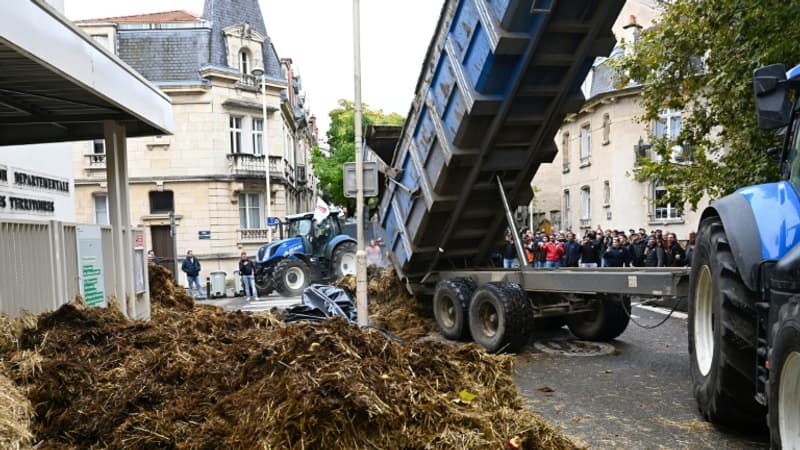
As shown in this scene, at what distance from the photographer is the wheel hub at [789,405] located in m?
3.03

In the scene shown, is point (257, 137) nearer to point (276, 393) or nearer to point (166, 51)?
point (166, 51)

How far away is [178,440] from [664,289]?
452cm

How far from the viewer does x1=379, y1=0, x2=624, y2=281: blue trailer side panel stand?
6211 millimetres

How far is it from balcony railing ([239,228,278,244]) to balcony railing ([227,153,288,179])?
2.80 meters

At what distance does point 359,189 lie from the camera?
379 inches

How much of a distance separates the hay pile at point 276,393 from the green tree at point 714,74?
629 cm

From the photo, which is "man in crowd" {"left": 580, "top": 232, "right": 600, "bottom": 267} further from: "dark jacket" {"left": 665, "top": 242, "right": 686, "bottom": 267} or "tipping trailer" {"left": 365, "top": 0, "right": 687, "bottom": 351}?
"tipping trailer" {"left": 365, "top": 0, "right": 687, "bottom": 351}

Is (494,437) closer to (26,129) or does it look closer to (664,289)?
(664,289)

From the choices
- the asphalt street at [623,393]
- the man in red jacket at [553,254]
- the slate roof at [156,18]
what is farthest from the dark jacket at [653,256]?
the slate roof at [156,18]

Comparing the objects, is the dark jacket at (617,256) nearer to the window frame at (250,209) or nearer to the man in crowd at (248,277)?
the man in crowd at (248,277)

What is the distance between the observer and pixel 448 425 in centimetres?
340

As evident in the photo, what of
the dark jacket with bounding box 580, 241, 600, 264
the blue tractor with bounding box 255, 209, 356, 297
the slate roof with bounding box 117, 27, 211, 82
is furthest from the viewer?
the slate roof with bounding box 117, 27, 211, 82

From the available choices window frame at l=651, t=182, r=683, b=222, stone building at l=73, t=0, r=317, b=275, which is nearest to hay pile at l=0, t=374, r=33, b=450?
window frame at l=651, t=182, r=683, b=222

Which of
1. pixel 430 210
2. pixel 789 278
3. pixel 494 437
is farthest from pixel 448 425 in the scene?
pixel 430 210
